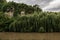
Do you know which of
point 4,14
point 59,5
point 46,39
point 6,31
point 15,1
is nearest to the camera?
point 46,39

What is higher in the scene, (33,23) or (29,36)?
(33,23)

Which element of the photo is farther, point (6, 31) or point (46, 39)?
point (6, 31)

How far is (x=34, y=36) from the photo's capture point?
5.14 meters

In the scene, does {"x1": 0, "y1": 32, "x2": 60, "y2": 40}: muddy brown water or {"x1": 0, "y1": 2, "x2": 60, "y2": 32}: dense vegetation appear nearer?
{"x1": 0, "y1": 32, "x2": 60, "y2": 40}: muddy brown water

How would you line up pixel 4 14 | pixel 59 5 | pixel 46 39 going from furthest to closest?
1. pixel 59 5
2. pixel 4 14
3. pixel 46 39

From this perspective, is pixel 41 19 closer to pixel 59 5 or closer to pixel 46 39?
pixel 46 39

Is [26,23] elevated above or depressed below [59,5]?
below

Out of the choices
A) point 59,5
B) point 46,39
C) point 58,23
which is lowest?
point 46,39

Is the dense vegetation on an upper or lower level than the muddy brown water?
upper

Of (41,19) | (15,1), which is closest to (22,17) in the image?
(41,19)

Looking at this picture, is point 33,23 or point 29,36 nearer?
point 29,36

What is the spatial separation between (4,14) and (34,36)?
4.64 feet

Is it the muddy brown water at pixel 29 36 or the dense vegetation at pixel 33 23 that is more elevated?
the dense vegetation at pixel 33 23

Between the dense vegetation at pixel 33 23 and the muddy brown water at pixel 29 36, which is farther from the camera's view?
the dense vegetation at pixel 33 23
